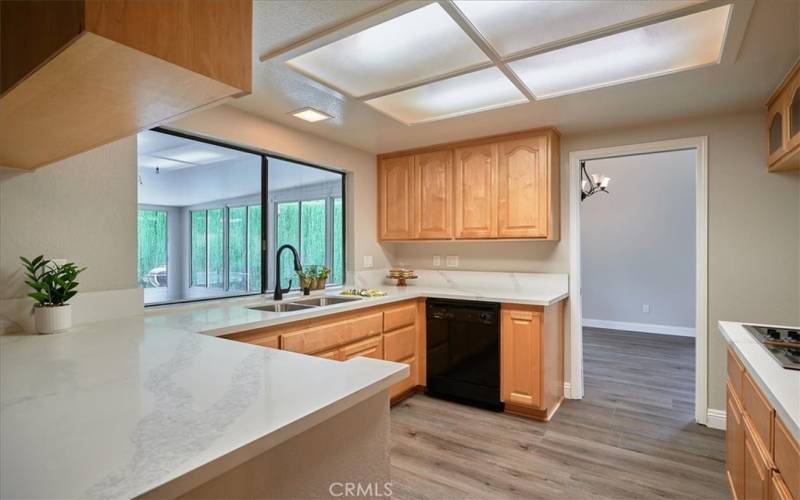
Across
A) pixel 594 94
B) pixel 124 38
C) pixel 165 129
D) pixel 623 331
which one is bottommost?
pixel 623 331

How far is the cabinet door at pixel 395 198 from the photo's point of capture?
3.93 m

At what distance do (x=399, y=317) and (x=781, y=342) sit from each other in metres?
2.26

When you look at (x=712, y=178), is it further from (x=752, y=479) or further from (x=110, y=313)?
(x=110, y=313)

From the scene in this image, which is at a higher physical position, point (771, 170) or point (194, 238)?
point (771, 170)

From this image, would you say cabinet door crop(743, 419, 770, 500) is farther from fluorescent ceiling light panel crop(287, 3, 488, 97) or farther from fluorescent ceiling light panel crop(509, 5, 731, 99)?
fluorescent ceiling light panel crop(287, 3, 488, 97)

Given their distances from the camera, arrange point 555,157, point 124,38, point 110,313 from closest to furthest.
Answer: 1. point 124,38
2. point 110,313
3. point 555,157

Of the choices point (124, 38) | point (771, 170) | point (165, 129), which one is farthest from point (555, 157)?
point (124, 38)

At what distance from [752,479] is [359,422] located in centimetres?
152

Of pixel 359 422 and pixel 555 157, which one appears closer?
pixel 359 422

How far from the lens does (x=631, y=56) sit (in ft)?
6.68

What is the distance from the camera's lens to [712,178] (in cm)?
287

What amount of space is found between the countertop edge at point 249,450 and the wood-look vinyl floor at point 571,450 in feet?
4.70

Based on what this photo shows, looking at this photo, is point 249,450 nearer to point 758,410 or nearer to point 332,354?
point 758,410
